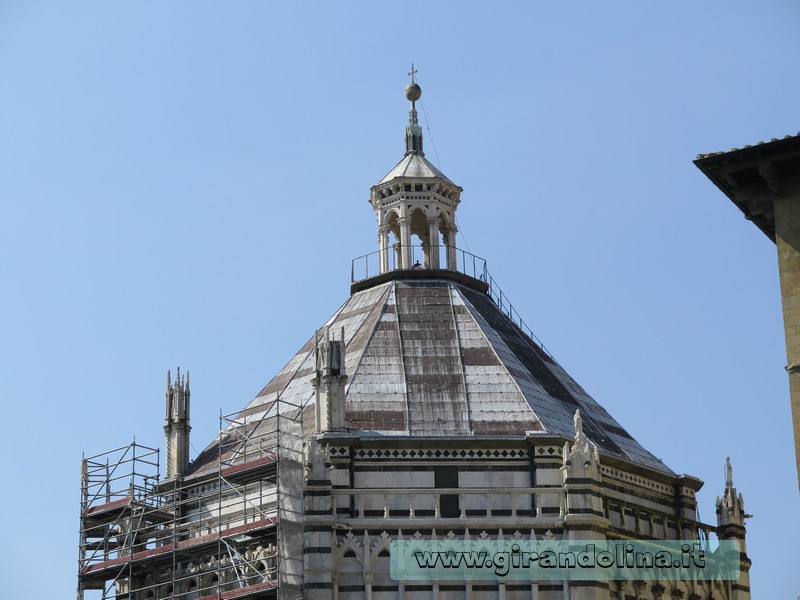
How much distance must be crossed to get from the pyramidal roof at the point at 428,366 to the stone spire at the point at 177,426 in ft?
2.03

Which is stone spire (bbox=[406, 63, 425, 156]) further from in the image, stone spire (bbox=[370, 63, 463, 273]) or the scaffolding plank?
the scaffolding plank

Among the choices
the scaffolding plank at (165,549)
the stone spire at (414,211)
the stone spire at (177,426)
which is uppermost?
the stone spire at (414,211)

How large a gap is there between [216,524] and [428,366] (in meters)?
9.43

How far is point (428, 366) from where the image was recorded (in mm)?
66688

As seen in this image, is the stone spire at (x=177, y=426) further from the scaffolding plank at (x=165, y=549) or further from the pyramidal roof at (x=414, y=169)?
the pyramidal roof at (x=414, y=169)

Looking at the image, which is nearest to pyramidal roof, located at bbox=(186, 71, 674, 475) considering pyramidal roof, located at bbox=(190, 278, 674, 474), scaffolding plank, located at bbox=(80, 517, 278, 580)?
pyramidal roof, located at bbox=(190, 278, 674, 474)

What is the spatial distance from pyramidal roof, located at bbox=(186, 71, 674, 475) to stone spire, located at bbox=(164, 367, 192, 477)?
24.4 inches

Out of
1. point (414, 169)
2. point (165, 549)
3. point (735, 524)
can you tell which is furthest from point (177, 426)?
point (735, 524)

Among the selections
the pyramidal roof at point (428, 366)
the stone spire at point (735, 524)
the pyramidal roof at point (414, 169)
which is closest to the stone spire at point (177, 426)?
the pyramidal roof at point (428, 366)

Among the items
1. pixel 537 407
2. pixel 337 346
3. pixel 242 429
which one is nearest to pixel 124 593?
pixel 242 429

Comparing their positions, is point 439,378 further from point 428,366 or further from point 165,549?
point 165,549

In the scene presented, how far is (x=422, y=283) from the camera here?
72.3m

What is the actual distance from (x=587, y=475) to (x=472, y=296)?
39.4ft

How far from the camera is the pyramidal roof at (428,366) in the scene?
6450cm
